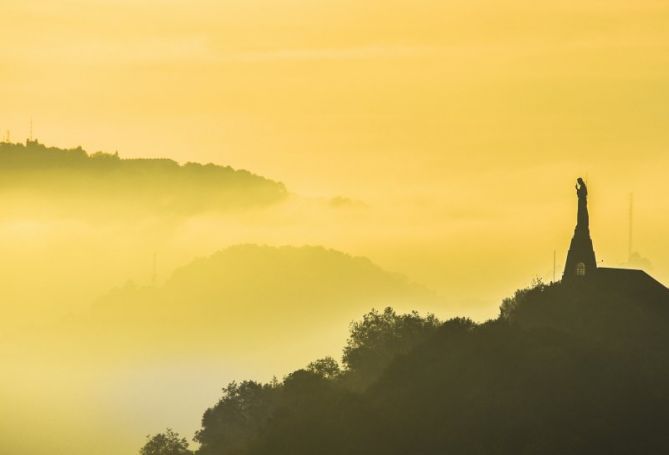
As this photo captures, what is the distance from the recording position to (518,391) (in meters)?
160

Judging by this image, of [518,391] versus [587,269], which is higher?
[587,269]

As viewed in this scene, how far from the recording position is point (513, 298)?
639 feet

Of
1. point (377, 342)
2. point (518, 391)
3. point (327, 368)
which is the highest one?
point (377, 342)

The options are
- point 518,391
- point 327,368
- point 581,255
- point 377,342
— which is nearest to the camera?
point 518,391

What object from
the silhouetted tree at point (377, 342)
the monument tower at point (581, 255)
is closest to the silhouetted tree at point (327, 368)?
the silhouetted tree at point (377, 342)

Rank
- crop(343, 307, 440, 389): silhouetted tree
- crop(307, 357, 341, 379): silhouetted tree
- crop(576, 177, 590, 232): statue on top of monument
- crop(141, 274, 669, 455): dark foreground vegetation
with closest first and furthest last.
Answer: crop(141, 274, 669, 455): dark foreground vegetation → crop(576, 177, 590, 232): statue on top of monument → crop(343, 307, 440, 389): silhouetted tree → crop(307, 357, 341, 379): silhouetted tree

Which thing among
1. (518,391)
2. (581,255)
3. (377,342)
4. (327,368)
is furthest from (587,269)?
(327,368)

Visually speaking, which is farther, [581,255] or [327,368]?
[327,368]

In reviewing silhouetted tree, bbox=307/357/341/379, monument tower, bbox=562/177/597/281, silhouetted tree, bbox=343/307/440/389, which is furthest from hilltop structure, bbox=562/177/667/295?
silhouetted tree, bbox=307/357/341/379

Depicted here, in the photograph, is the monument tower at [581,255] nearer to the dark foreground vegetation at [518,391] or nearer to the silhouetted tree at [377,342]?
the dark foreground vegetation at [518,391]

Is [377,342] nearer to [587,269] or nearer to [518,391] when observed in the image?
[587,269]

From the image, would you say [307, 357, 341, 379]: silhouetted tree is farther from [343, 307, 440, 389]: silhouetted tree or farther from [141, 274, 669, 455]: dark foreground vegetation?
[141, 274, 669, 455]: dark foreground vegetation

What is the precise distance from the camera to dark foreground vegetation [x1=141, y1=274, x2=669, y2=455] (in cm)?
15475

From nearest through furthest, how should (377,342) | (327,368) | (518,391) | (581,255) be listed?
1. (518,391)
2. (581,255)
3. (377,342)
4. (327,368)
